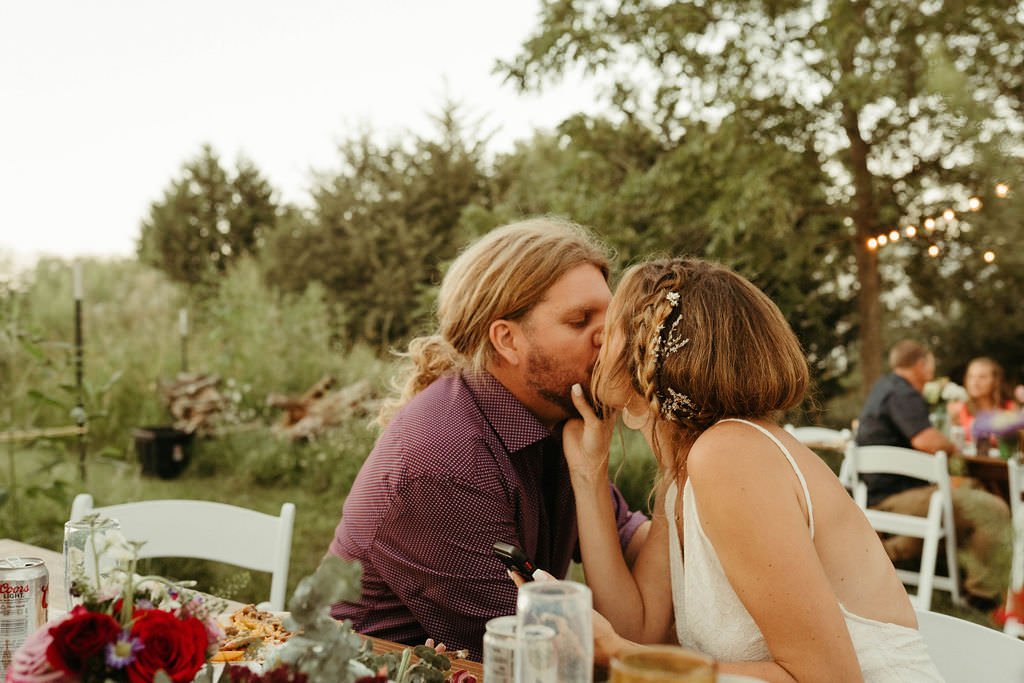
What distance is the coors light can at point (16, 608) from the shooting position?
4.56 feet

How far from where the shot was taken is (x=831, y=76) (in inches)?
332

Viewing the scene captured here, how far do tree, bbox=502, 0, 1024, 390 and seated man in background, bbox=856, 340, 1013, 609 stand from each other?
258 centimetres

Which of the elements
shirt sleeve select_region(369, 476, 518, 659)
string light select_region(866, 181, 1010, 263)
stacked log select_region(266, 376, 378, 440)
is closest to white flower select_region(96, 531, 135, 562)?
shirt sleeve select_region(369, 476, 518, 659)

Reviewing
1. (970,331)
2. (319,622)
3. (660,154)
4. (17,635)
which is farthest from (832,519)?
(970,331)

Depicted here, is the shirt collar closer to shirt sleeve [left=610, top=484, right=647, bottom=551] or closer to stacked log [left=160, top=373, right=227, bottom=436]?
shirt sleeve [left=610, top=484, right=647, bottom=551]

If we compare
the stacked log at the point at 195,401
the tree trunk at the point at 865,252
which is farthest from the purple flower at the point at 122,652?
the tree trunk at the point at 865,252

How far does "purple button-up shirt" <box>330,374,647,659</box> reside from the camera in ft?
6.07

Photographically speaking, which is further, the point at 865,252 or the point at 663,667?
the point at 865,252

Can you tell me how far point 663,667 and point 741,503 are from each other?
26.9 inches

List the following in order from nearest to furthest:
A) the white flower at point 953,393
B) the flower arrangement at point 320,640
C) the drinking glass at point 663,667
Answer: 1. the drinking glass at point 663,667
2. the flower arrangement at point 320,640
3. the white flower at point 953,393

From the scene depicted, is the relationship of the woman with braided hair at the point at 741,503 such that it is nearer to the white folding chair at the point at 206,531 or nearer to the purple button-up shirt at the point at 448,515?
the purple button-up shirt at the point at 448,515

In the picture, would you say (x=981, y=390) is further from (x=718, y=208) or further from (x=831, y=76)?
(x=831, y=76)

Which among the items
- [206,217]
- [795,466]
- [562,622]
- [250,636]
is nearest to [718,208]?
[795,466]

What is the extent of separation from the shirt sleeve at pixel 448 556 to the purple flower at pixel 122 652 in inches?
35.2
